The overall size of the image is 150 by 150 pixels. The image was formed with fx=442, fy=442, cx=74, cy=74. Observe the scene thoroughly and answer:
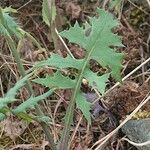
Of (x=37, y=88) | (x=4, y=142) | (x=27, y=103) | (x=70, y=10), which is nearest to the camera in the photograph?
(x=27, y=103)

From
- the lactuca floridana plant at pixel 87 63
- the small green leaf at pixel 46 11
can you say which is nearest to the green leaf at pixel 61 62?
the lactuca floridana plant at pixel 87 63

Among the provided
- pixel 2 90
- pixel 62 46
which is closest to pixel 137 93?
pixel 62 46

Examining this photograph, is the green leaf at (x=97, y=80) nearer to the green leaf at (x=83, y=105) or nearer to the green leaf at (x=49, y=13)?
the green leaf at (x=83, y=105)

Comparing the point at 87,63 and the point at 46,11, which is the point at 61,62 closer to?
the point at 87,63

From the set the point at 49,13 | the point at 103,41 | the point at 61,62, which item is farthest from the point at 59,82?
the point at 49,13

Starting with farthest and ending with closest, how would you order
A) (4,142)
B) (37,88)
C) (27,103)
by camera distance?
(37,88)
(4,142)
(27,103)

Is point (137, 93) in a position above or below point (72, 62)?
below

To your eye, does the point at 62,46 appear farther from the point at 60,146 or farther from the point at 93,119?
the point at 60,146

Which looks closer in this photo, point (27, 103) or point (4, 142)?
point (27, 103)
